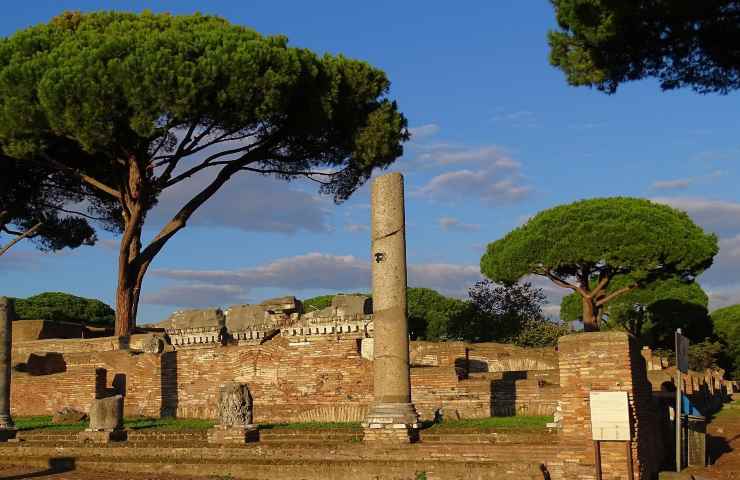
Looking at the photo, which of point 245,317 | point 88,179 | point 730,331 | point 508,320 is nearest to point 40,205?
point 88,179

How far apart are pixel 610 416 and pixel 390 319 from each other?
3.35m

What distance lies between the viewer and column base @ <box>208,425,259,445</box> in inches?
431

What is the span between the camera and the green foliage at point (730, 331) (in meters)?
42.2

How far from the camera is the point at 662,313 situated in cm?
3634

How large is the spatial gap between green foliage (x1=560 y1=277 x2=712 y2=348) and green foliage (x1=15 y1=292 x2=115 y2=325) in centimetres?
2268

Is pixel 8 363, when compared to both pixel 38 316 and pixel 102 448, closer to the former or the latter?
pixel 102 448

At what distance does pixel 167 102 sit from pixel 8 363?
705cm

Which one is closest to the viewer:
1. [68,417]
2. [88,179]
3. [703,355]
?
[68,417]

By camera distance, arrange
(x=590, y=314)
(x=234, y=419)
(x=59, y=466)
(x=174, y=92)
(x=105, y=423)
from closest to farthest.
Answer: (x=59, y=466) → (x=234, y=419) → (x=105, y=423) → (x=174, y=92) → (x=590, y=314)

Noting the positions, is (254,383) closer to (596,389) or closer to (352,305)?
(352,305)

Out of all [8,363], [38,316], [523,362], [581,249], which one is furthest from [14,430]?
[38,316]

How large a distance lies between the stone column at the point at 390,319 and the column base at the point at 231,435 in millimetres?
1745

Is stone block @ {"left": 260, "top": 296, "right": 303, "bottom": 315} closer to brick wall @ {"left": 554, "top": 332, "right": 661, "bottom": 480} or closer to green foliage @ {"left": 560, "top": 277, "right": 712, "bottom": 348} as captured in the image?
brick wall @ {"left": 554, "top": 332, "right": 661, "bottom": 480}

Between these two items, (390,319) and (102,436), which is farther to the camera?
(102,436)
